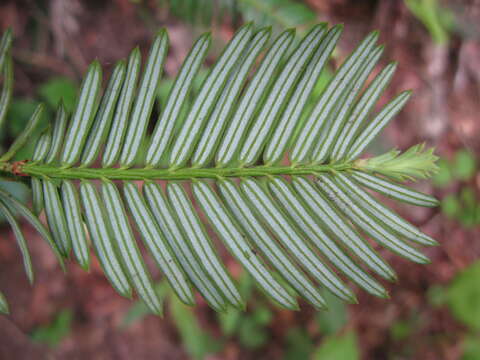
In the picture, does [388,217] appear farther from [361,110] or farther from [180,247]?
[180,247]

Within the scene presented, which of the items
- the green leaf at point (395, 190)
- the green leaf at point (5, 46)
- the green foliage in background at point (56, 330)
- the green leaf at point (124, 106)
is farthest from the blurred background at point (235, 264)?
the green leaf at point (395, 190)

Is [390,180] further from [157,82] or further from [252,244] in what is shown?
[157,82]

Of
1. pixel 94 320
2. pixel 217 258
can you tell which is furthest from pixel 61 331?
pixel 217 258

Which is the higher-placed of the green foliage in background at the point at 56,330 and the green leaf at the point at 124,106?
the green leaf at the point at 124,106

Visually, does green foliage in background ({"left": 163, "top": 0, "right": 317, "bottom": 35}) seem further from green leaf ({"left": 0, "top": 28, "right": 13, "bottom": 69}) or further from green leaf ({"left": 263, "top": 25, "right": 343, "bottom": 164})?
green leaf ({"left": 263, "top": 25, "right": 343, "bottom": 164})

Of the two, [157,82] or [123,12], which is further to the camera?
[123,12]

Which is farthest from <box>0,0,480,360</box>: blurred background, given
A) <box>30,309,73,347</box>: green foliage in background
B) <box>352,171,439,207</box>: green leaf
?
<box>352,171,439,207</box>: green leaf

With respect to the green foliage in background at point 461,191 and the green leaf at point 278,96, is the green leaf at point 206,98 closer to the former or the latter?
the green leaf at point 278,96
